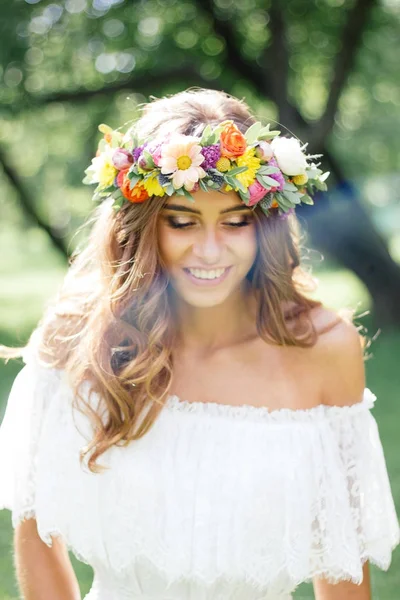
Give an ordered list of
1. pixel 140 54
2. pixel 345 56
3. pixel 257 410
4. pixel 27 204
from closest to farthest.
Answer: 1. pixel 257 410
2. pixel 345 56
3. pixel 140 54
4. pixel 27 204

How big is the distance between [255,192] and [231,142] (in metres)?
0.16

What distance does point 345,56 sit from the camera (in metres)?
9.42

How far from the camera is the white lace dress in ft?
8.05

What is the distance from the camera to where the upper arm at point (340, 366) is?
2.54 meters

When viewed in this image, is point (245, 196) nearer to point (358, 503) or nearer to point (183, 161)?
point (183, 161)

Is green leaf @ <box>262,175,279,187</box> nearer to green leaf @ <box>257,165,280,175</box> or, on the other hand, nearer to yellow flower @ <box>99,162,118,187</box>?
green leaf @ <box>257,165,280,175</box>

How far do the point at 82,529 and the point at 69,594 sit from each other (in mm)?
239

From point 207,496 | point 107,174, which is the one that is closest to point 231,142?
point 107,174

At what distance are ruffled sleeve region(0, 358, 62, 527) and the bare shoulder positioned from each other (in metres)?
0.81

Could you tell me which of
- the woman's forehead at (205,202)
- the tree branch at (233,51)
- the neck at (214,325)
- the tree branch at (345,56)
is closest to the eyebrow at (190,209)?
the woman's forehead at (205,202)

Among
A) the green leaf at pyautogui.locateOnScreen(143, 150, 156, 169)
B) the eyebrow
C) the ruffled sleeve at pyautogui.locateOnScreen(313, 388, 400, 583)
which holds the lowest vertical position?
the ruffled sleeve at pyautogui.locateOnScreen(313, 388, 400, 583)

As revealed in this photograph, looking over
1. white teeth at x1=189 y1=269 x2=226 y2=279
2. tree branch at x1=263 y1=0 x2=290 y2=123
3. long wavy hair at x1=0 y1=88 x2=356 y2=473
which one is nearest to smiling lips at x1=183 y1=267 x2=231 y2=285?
white teeth at x1=189 y1=269 x2=226 y2=279

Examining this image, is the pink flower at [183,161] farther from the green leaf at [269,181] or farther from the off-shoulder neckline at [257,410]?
the off-shoulder neckline at [257,410]

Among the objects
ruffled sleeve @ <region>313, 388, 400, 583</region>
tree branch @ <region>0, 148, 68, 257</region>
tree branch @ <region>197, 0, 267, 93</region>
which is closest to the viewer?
ruffled sleeve @ <region>313, 388, 400, 583</region>
